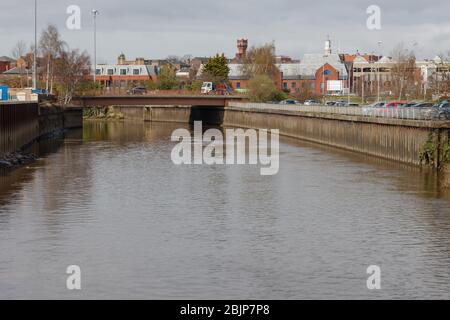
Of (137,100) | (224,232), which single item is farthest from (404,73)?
(224,232)

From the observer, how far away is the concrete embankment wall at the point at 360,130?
68250mm

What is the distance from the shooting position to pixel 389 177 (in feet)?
219

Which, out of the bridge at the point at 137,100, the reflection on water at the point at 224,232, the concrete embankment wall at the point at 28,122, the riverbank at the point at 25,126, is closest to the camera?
the reflection on water at the point at 224,232

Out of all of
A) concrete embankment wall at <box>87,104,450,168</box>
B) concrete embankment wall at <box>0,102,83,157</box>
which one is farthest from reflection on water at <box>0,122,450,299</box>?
concrete embankment wall at <box>0,102,83,157</box>

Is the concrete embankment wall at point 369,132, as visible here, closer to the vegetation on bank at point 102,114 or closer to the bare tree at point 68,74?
the bare tree at point 68,74

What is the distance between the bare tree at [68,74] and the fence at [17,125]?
55.3m

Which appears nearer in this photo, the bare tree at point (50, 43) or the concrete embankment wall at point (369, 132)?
the concrete embankment wall at point (369, 132)

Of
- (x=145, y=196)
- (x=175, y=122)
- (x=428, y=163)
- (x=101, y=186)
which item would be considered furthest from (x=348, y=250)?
(x=175, y=122)

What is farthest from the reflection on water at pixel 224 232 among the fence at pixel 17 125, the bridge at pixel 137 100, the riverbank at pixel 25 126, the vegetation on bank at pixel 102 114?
the vegetation on bank at pixel 102 114

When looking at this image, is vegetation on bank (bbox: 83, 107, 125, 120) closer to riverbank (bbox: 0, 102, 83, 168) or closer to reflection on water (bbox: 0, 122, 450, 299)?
riverbank (bbox: 0, 102, 83, 168)

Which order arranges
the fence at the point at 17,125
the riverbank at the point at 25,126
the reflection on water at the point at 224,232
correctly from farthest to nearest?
the riverbank at the point at 25,126 < the fence at the point at 17,125 < the reflection on water at the point at 224,232

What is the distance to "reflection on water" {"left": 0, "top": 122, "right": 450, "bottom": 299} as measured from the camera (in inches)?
1331

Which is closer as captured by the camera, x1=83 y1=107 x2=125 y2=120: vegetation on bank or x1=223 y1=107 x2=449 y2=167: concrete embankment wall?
x1=223 y1=107 x2=449 y2=167: concrete embankment wall

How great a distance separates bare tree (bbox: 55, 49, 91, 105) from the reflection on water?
9169 centimetres
